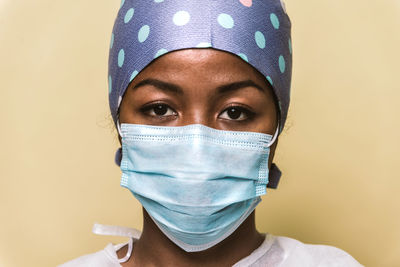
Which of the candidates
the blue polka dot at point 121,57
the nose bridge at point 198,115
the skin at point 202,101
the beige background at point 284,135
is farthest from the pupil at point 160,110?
the beige background at point 284,135

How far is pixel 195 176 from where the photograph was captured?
1.53 m

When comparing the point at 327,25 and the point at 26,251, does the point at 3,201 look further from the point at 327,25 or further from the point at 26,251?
the point at 327,25

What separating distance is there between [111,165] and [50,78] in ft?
1.66

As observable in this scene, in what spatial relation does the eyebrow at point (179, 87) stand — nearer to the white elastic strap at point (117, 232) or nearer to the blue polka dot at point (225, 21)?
the blue polka dot at point (225, 21)

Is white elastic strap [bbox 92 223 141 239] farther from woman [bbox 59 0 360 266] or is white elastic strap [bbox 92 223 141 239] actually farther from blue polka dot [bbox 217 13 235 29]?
blue polka dot [bbox 217 13 235 29]

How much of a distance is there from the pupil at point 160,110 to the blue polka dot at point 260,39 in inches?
14.6

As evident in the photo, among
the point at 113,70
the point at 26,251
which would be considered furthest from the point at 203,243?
the point at 26,251

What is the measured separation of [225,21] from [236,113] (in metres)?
0.29

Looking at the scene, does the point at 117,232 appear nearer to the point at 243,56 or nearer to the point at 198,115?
the point at 198,115

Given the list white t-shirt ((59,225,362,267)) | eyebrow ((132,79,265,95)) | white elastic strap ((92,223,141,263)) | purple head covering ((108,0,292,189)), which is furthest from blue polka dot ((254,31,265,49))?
white elastic strap ((92,223,141,263))

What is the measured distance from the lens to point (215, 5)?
1.65 metres

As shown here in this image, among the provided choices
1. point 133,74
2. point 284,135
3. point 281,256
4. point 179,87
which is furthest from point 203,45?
point 284,135

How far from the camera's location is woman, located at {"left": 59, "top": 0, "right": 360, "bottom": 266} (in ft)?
5.11

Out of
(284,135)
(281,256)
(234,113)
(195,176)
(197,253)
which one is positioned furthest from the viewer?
(284,135)
